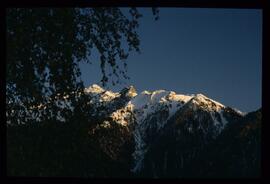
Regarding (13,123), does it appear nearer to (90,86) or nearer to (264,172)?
(90,86)

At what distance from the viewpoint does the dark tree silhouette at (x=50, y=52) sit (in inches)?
217

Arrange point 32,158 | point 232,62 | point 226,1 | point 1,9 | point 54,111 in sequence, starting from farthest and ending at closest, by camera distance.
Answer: point 232,62
point 54,111
point 32,158
point 1,9
point 226,1

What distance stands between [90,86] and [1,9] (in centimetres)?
173

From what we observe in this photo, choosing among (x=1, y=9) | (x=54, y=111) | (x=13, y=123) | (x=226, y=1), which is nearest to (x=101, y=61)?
(x=54, y=111)

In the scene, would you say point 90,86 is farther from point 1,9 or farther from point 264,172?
point 264,172

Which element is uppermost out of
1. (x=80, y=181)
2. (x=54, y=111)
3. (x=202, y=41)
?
(x=202, y=41)

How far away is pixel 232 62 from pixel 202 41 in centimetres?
44

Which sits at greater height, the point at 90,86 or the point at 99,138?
the point at 90,86

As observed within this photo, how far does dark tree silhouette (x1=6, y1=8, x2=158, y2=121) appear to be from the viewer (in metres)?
5.52

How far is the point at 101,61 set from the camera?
19.4 feet

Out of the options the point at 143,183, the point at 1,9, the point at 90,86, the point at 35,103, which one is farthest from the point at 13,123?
the point at 143,183

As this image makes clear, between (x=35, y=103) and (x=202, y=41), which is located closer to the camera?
(x=35, y=103)

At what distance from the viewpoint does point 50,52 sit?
5656mm

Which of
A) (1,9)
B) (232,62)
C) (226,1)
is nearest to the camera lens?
(226,1)
